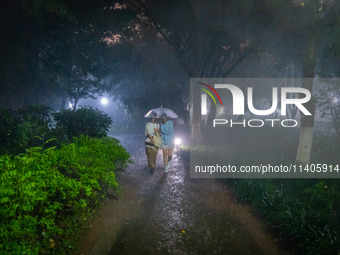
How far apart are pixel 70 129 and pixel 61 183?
6914 millimetres

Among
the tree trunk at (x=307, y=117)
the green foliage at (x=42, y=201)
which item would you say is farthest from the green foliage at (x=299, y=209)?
the green foliage at (x=42, y=201)

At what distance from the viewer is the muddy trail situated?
176 inches

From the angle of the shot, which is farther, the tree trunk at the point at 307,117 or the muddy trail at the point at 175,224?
the tree trunk at the point at 307,117

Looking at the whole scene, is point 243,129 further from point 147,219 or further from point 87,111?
point 147,219

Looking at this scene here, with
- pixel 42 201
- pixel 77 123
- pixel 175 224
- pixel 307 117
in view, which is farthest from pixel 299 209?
pixel 77 123

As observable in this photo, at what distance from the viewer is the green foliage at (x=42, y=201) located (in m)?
3.11

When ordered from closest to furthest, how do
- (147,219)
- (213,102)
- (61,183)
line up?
1. (61,183)
2. (147,219)
3. (213,102)

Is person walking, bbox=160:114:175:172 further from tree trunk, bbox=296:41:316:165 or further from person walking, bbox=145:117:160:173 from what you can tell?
tree trunk, bbox=296:41:316:165

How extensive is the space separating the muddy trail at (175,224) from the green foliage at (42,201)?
451mm

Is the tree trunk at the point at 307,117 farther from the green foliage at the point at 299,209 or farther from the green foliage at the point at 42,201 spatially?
the green foliage at the point at 42,201

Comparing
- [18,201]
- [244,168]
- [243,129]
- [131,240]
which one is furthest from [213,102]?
[18,201]

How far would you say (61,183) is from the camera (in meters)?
4.09

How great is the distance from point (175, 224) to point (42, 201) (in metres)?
2.87

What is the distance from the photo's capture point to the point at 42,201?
3.74 meters
